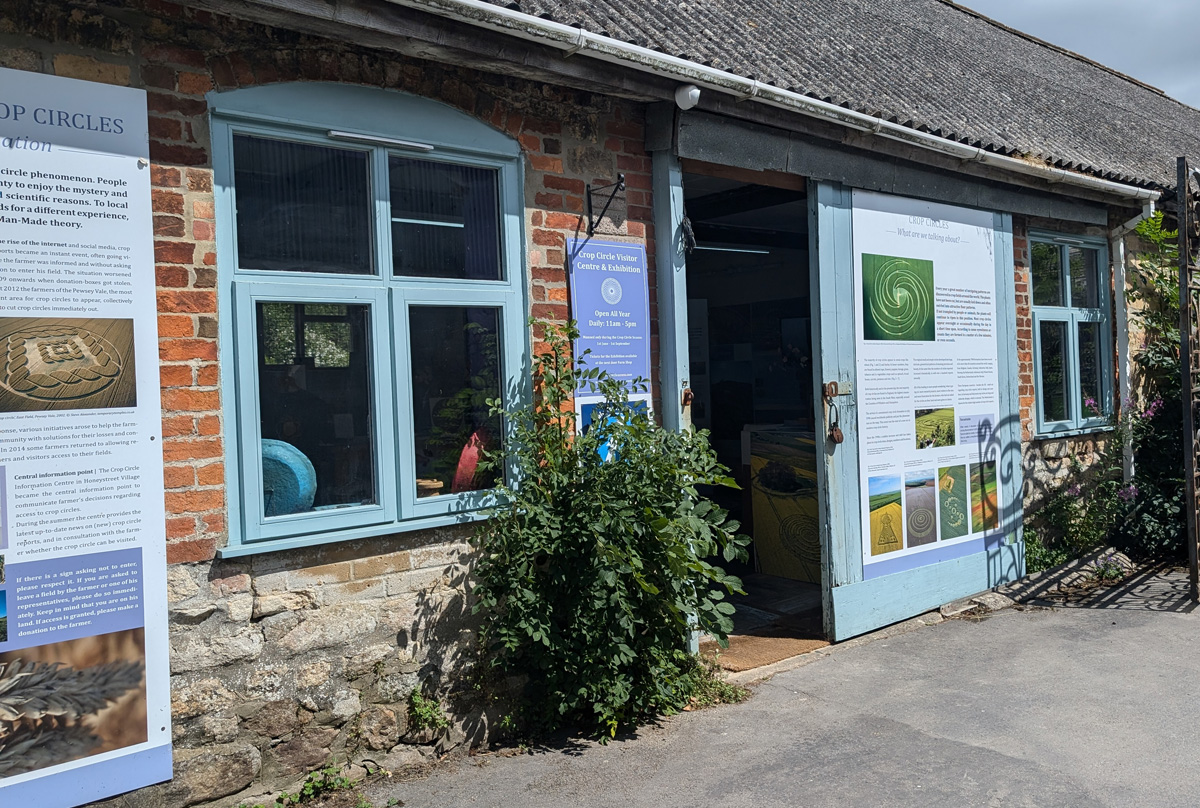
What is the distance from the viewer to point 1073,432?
8.36 m

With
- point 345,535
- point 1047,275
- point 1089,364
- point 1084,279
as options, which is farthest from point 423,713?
point 1084,279

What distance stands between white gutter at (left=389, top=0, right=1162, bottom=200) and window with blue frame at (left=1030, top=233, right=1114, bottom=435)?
1020 millimetres

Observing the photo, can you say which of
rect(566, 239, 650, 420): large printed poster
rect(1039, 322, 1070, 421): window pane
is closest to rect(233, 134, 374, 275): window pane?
rect(566, 239, 650, 420): large printed poster

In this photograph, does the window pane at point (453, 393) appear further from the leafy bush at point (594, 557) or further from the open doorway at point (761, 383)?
the open doorway at point (761, 383)

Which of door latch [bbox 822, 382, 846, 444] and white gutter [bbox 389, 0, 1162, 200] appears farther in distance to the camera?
door latch [bbox 822, 382, 846, 444]

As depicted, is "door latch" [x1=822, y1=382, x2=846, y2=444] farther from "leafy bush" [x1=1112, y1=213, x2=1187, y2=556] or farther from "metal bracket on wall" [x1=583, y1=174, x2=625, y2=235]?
"leafy bush" [x1=1112, y1=213, x2=1187, y2=556]

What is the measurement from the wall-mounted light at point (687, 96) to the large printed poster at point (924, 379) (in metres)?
1.83

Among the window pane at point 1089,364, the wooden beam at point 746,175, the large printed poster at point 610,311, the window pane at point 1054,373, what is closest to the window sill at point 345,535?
the large printed poster at point 610,311

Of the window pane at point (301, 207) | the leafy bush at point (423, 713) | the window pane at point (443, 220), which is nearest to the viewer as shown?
the window pane at point (301, 207)

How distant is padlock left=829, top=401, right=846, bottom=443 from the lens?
6.14 metres

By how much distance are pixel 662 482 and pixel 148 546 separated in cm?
227

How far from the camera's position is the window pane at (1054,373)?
820 cm

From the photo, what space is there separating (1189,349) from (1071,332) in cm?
147

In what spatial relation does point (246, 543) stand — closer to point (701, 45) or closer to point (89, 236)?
point (89, 236)
